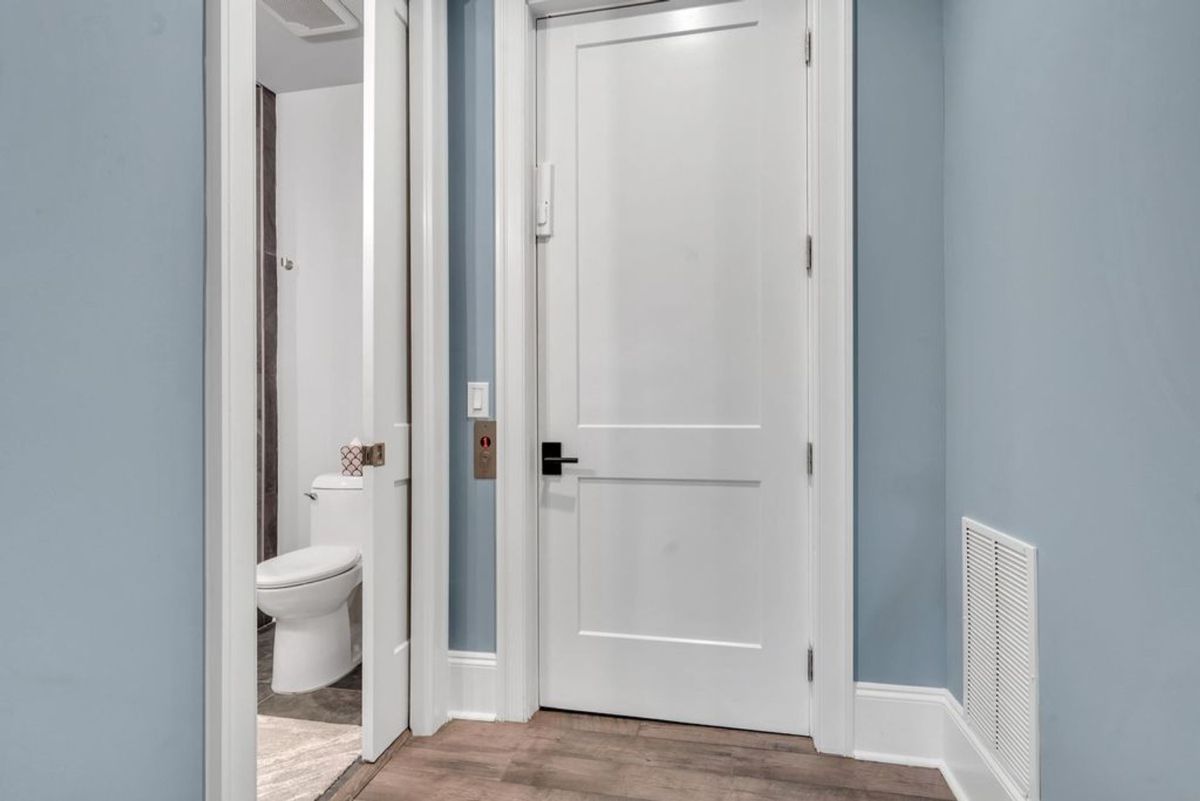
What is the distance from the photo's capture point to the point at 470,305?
199 centimetres

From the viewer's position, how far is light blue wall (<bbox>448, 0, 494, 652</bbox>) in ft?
6.47

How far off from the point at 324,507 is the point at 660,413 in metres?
1.55

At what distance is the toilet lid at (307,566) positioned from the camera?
2.09 meters

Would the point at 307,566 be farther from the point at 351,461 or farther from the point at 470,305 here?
the point at 470,305

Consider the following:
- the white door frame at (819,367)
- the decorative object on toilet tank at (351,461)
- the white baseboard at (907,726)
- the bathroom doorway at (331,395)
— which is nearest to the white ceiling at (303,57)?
the bathroom doorway at (331,395)

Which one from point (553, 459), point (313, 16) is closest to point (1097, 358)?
point (553, 459)

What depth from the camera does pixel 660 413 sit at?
1.95 m

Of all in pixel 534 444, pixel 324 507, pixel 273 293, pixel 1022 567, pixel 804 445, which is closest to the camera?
pixel 1022 567

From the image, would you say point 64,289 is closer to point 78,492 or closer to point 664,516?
point 78,492

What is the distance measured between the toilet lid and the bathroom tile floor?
0.41 metres

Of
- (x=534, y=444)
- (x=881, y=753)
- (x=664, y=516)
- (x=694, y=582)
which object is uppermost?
(x=534, y=444)

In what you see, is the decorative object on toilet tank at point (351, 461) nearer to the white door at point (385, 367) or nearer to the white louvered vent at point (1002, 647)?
the white door at point (385, 367)

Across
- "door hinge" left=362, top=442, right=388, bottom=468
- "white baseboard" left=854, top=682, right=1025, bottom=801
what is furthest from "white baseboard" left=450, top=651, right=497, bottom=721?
"white baseboard" left=854, top=682, right=1025, bottom=801

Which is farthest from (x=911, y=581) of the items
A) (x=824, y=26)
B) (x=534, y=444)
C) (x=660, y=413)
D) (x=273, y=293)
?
(x=273, y=293)
